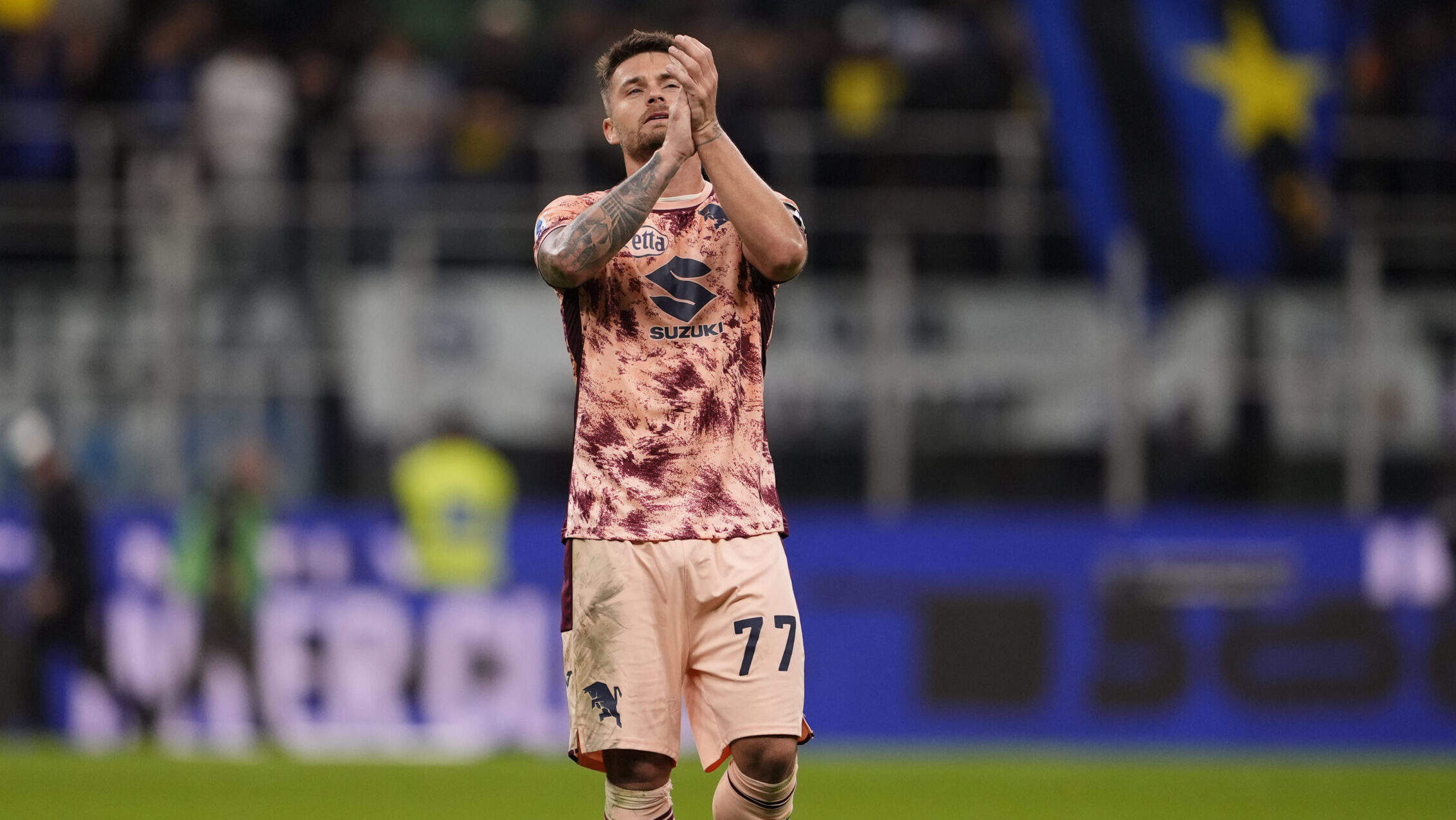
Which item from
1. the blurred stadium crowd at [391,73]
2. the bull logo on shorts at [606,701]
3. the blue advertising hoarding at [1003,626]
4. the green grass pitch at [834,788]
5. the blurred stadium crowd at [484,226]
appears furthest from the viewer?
the blurred stadium crowd at [391,73]

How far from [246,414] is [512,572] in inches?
78.0

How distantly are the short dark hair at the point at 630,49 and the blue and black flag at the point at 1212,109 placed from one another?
9.69 m

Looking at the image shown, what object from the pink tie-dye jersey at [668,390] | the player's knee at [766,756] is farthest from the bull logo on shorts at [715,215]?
the player's knee at [766,756]

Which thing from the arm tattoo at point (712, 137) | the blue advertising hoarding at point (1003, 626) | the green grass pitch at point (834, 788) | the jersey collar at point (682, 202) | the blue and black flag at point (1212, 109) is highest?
the blue and black flag at point (1212, 109)

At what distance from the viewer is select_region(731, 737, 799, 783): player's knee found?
5184mm

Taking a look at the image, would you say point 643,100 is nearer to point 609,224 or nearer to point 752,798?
point 609,224

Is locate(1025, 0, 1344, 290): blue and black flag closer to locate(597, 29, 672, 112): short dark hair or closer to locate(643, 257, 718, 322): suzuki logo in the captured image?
locate(597, 29, 672, 112): short dark hair

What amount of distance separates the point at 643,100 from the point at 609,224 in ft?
1.38

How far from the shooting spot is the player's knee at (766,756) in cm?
518

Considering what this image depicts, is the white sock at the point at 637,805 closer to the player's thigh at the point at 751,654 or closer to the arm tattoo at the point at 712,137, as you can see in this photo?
the player's thigh at the point at 751,654

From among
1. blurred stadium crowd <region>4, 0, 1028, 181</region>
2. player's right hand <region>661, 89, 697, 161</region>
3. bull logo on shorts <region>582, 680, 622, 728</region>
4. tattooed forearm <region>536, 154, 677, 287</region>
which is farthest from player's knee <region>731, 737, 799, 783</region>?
blurred stadium crowd <region>4, 0, 1028, 181</region>

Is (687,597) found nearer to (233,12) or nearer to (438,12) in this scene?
(233,12)

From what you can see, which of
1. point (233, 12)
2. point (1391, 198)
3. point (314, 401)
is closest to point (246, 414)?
point (314, 401)

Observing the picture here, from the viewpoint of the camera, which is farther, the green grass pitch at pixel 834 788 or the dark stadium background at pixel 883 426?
the dark stadium background at pixel 883 426
